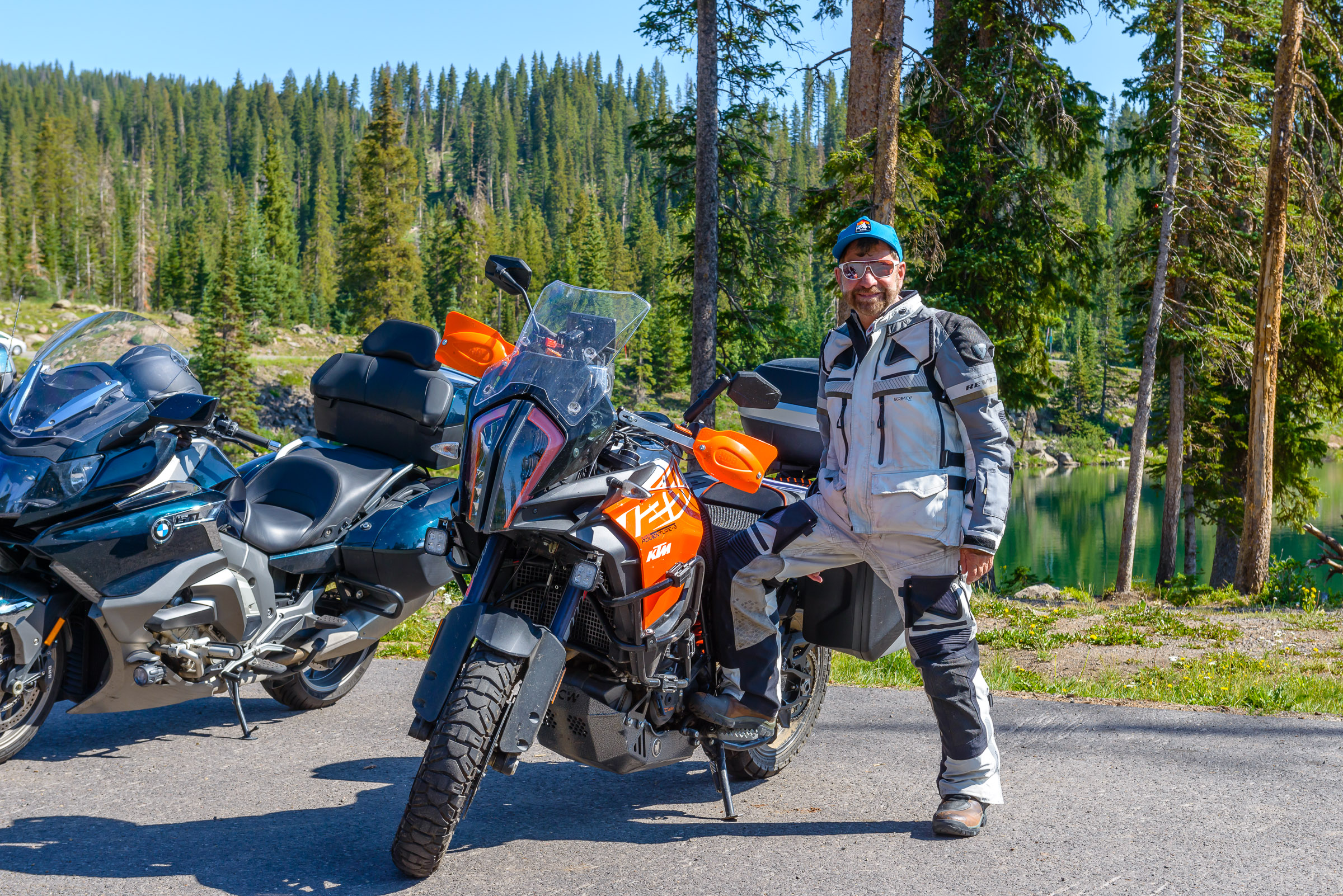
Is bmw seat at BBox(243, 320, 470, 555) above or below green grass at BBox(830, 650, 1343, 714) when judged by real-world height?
above

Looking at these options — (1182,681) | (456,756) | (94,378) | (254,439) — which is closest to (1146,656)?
(1182,681)

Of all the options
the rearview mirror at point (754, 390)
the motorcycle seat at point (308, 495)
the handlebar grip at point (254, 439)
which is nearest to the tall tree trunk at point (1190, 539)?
the motorcycle seat at point (308, 495)

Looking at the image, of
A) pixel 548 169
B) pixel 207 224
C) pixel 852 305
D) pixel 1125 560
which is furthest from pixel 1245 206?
pixel 548 169

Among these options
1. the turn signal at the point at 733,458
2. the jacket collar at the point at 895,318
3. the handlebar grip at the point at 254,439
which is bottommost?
the handlebar grip at the point at 254,439

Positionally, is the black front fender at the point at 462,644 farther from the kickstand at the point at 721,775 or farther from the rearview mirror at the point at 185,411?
the rearview mirror at the point at 185,411

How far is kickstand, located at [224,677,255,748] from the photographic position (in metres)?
4.42

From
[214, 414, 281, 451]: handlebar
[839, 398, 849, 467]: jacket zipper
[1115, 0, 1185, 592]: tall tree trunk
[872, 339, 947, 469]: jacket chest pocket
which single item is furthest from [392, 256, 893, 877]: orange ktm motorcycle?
[1115, 0, 1185, 592]: tall tree trunk

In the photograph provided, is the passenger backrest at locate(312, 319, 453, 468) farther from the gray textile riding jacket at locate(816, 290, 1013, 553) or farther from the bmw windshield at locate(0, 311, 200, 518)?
the gray textile riding jacket at locate(816, 290, 1013, 553)

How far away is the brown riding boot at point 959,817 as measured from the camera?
356 centimetres

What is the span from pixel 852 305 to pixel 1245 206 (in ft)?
64.2

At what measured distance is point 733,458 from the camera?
333 centimetres

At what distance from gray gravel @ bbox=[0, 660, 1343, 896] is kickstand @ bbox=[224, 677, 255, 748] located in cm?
6

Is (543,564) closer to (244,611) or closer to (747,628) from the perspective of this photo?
(747,628)

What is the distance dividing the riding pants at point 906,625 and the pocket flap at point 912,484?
185mm
